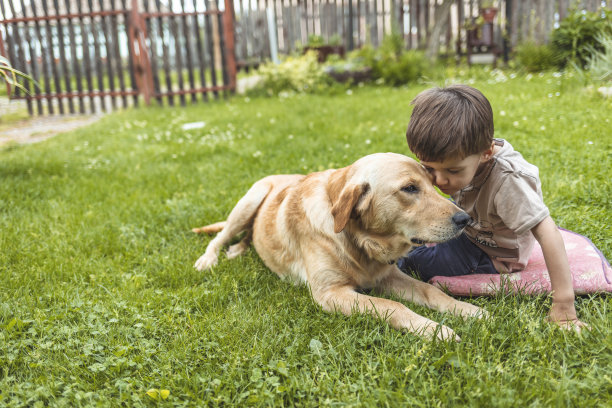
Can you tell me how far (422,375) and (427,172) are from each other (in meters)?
1.25

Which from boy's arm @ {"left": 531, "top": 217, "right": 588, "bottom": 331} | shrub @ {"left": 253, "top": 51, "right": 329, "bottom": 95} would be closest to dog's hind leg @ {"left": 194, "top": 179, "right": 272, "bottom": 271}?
boy's arm @ {"left": 531, "top": 217, "right": 588, "bottom": 331}

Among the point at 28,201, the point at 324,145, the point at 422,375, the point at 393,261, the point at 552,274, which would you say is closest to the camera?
the point at 422,375

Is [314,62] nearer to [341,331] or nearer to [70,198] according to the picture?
[70,198]

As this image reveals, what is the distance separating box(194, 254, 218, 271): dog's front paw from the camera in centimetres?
352

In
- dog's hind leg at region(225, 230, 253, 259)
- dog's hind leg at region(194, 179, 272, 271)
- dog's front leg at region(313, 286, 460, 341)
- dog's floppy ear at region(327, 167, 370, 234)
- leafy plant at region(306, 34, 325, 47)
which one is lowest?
dog's hind leg at region(225, 230, 253, 259)

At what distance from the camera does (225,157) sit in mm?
6086

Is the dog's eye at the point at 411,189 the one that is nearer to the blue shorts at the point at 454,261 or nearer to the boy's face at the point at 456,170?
the boy's face at the point at 456,170

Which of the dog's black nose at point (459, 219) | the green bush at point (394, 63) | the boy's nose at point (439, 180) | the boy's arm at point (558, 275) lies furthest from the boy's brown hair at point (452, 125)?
the green bush at point (394, 63)

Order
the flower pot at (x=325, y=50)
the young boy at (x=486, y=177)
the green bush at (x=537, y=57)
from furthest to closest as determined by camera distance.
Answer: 1. the flower pot at (x=325, y=50)
2. the green bush at (x=537, y=57)
3. the young boy at (x=486, y=177)

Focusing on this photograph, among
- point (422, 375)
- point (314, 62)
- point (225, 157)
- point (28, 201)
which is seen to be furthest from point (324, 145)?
point (314, 62)

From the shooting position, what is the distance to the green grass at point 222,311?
208cm

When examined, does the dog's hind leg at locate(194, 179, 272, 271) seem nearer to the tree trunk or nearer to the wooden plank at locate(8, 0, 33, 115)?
the wooden plank at locate(8, 0, 33, 115)

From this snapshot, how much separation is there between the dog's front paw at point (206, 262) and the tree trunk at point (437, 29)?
9973mm

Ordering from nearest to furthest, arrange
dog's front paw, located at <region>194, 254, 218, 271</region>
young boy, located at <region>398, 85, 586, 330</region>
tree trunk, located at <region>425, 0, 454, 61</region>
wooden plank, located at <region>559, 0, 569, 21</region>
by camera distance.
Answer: young boy, located at <region>398, 85, 586, 330</region> < dog's front paw, located at <region>194, 254, 218, 271</region> < wooden plank, located at <region>559, 0, 569, 21</region> < tree trunk, located at <region>425, 0, 454, 61</region>
